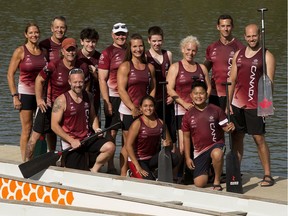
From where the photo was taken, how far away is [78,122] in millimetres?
11656

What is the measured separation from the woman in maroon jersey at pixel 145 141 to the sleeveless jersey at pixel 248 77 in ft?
3.09

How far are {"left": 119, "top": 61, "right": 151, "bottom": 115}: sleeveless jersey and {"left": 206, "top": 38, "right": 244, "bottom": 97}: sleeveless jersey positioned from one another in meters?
0.85

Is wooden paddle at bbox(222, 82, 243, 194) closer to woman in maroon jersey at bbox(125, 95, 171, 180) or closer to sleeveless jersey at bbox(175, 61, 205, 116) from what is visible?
sleeveless jersey at bbox(175, 61, 205, 116)

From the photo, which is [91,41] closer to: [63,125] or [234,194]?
[63,125]

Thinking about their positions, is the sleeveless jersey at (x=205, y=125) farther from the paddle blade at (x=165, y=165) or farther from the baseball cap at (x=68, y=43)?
the baseball cap at (x=68, y=43)

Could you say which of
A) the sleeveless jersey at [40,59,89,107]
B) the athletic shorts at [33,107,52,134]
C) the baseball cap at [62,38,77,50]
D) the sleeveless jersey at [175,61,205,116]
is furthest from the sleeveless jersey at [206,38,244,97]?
the athletic shorts at [33,107,52,134]

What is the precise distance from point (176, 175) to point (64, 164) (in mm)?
1276

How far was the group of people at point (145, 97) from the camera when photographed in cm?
1141

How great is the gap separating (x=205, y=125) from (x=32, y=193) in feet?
6.56

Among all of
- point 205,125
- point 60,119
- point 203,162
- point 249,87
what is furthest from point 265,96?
point 60,119

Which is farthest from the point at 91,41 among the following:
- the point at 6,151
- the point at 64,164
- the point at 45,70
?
the point at 6,151

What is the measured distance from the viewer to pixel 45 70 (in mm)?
11852

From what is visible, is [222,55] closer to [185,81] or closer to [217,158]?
[185,81]

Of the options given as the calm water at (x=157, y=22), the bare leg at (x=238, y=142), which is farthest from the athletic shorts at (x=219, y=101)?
the calm water at (x=157, y=22)
